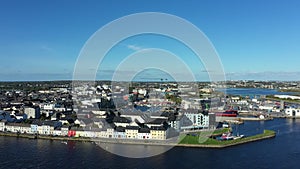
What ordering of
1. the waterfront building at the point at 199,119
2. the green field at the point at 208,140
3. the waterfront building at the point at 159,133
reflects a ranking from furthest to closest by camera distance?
1. the waterfront building at the point at 199,119
2. the waterfront building at the point at 159,133
3. the green field at the point at 208,140

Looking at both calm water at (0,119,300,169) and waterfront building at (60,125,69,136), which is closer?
calm water at (0,119,300,169)

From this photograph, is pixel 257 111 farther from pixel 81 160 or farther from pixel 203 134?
pixel 81 160

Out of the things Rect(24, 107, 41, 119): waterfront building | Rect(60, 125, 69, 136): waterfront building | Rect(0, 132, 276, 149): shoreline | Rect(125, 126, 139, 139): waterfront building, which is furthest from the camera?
Rect(24, 107, 41, 119): waterfront building

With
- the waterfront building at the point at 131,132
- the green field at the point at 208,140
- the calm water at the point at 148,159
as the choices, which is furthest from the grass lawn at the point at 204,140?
the waterfront building at the point at 131,132

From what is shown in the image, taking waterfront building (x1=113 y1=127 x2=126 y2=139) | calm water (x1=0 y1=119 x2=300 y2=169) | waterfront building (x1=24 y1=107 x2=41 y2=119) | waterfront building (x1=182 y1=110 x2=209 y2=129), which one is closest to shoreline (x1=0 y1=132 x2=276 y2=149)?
calm water (x1=0 y1=119 x2=300 y2=169)

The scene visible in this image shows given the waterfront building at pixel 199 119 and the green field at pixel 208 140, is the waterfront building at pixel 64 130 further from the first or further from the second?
the waterfront building at pixel 199 119

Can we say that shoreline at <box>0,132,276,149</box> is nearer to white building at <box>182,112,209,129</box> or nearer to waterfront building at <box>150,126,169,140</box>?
waterfront building at <box>150,126,169,140</box>

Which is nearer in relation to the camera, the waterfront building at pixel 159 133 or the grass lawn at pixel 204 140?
the grass lawn at pixel 204 140

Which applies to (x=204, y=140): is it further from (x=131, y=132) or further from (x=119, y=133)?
(x=119, y=133)
